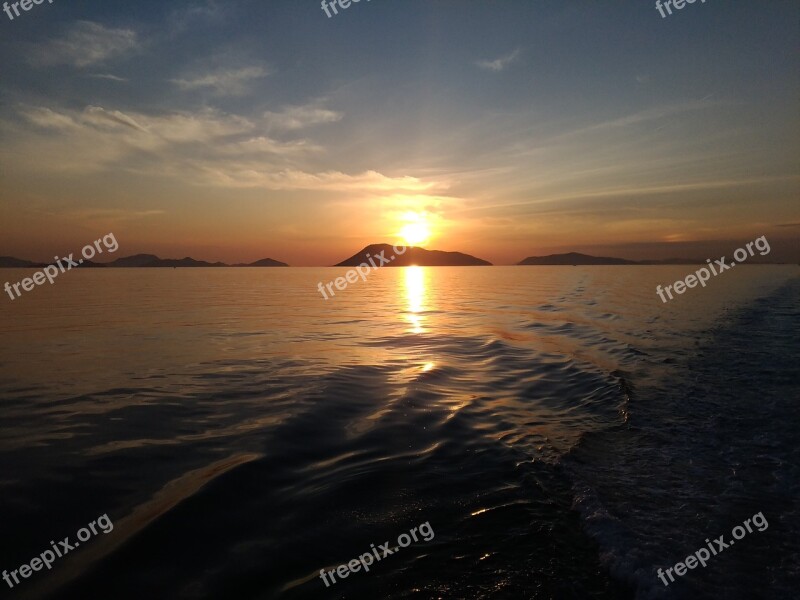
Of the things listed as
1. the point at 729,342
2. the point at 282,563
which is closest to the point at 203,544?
the point at 282,563

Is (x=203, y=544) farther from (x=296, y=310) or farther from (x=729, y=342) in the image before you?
(x=296, y=310)

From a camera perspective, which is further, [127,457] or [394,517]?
[127,457]

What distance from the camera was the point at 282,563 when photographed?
17.8 ft

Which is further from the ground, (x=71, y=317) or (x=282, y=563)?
(x=71, y=317)

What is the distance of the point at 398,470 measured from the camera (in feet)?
26.6

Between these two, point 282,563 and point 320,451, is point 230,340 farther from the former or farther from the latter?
point 282,563

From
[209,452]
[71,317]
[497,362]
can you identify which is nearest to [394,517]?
[209,452]

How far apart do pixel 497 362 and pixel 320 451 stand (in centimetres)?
1081

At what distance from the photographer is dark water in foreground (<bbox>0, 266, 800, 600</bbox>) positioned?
532 centimetres

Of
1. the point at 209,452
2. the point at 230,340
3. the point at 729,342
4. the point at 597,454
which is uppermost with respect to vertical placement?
the point at 230,340

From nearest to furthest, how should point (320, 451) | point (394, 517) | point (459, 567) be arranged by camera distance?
point (459, 567), point (394, 517), point (320, 451)

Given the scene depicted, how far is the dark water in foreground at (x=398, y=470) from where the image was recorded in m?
5.32

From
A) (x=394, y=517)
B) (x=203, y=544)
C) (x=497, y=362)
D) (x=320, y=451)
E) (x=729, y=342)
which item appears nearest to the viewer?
(x=203, y=544)

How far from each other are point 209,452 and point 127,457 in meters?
1.51
